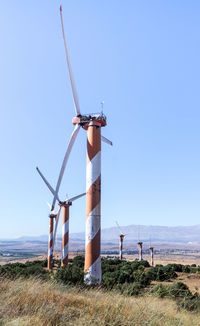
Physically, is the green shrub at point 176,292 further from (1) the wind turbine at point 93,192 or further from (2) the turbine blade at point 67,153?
(2) the turbine blade at point 67,153

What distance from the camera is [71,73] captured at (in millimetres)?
17328

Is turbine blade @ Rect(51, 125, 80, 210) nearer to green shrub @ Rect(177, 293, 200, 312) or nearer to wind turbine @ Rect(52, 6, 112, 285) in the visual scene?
wind turbine @ Rect(52, 6, 112, 285)

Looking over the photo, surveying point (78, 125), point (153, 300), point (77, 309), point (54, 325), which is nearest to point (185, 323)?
point (153, 300)

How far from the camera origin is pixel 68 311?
537 centimetres

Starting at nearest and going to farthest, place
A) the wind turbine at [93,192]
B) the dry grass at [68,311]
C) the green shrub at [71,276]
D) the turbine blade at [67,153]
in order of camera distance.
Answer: the dry grass at [68,311] < the green shrub at [71,276] < the wind turbine at [93,192] < the turbine blade at [67,153]

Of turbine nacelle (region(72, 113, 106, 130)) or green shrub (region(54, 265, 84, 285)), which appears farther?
turbine nacelle (region(72, 113, 106, 130))

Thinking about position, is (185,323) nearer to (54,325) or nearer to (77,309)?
(77,309)

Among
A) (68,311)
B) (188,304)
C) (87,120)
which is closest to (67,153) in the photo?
(87,120)

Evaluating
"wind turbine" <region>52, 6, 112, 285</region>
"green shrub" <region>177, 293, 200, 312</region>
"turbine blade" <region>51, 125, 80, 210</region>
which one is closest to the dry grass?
"green shrub" <region>177, 293, 200, 312</region>

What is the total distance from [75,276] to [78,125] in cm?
868

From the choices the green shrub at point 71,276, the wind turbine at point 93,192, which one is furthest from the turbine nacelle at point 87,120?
the green shrub at point 71,276

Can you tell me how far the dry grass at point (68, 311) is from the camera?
15.0 ft

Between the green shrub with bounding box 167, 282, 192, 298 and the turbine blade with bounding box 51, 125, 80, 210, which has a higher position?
the turbine blade with bounding box 51, 125, 80, 210

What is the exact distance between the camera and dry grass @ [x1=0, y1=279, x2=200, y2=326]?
4.57 metres
